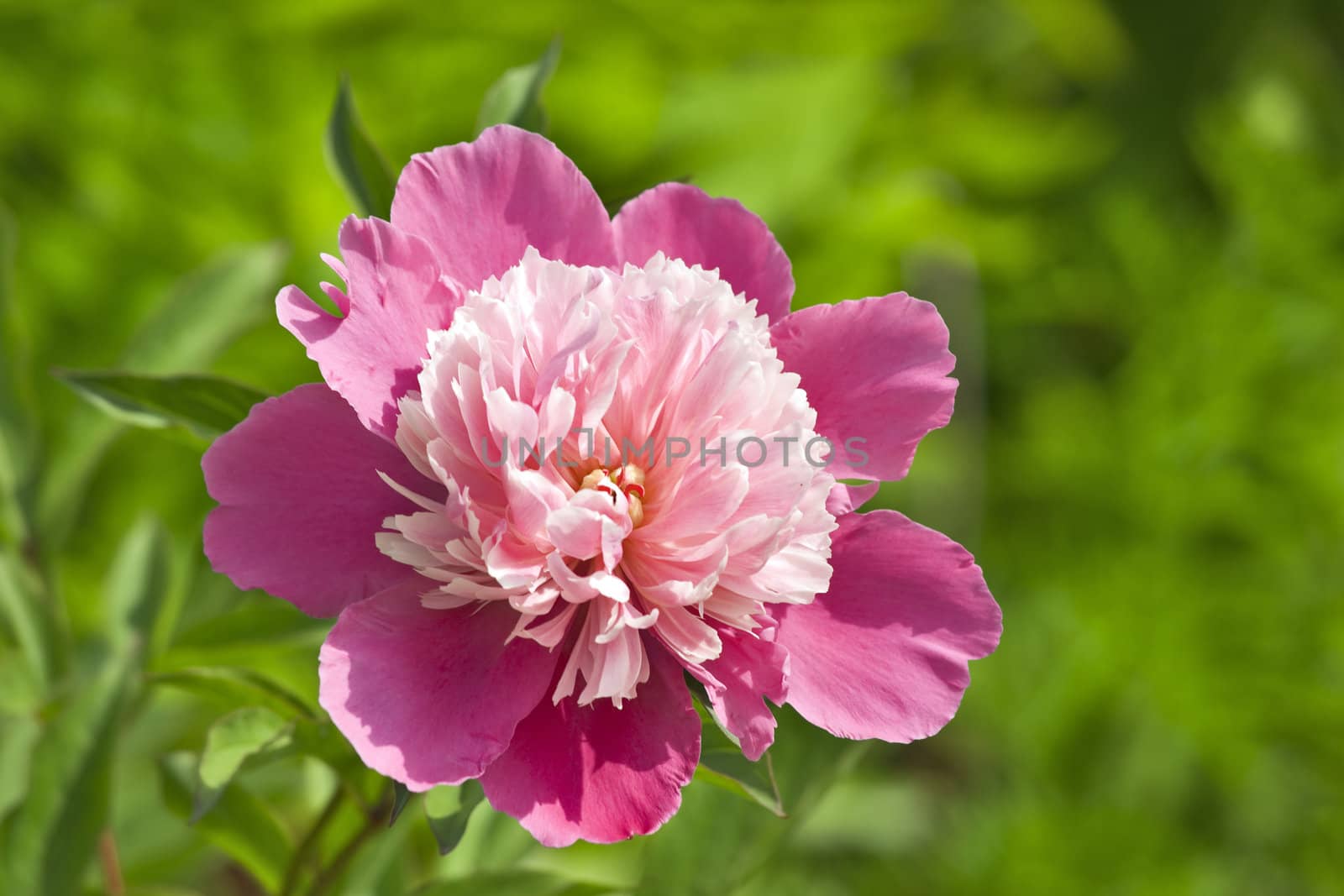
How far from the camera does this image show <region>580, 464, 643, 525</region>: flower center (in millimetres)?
518

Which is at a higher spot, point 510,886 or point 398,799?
point 398,799

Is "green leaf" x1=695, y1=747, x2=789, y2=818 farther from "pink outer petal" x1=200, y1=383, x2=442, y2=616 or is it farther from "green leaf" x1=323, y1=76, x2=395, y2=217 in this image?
"green leaf" x1=323, y1=76, x2=395, y2=217

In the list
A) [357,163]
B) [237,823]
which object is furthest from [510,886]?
[357,163]

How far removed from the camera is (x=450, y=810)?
1.72ft

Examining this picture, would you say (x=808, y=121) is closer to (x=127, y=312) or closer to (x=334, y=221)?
(x=334, y=221)

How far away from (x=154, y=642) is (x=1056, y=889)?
3.98ft

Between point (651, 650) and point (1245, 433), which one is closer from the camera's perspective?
point (651, 650)

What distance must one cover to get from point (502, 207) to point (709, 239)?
97 mm

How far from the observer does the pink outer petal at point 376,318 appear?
19.2 inches

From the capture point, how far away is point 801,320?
56 centimetres

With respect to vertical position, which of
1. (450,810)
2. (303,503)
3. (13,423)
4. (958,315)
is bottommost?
(958,315)

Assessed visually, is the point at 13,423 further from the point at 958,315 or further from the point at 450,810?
the point at 958,315

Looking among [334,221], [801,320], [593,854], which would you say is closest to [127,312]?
[334,221]

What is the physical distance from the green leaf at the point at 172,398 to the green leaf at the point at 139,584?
0.24 metres
